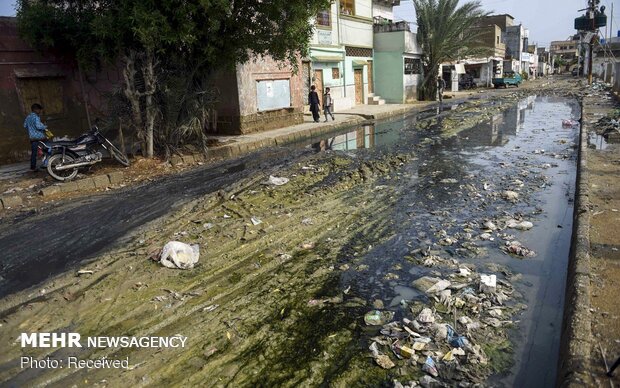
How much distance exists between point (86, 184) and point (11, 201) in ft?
4.68

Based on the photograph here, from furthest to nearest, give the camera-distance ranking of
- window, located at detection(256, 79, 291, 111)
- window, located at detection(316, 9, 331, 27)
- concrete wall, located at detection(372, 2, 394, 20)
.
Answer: concrete wall, located at detection(372, 2, 394, 20)
window, located at detection(316, 9, 331, 27)
window, located at detection(256, 79, 291, 111)

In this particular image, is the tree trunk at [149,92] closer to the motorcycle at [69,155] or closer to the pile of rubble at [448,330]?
the motorcycle at [69,155]

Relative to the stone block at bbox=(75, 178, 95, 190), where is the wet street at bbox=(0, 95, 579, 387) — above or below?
below

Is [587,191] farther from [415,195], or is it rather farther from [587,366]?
[587,366]

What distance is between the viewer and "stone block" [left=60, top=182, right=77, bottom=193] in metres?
8.55

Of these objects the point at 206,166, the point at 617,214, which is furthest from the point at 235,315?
the point at 206,166

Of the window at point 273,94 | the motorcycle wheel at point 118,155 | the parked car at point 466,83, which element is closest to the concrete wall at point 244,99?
A: the window at point 273,94

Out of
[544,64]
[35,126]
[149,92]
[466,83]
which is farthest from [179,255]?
[544,64]

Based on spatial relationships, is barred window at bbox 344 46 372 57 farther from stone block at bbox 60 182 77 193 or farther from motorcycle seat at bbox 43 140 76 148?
stone block at bbox 60 182 77 193

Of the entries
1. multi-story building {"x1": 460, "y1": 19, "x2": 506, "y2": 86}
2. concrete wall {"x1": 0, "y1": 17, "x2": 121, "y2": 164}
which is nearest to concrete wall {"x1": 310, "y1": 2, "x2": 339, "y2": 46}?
concrete wall {"x1": 0, "y1": 17, "x2": 121, "y2": 164}

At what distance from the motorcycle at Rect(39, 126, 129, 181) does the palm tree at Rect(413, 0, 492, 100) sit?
26689 millimetres

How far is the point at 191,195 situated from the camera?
7.77 m

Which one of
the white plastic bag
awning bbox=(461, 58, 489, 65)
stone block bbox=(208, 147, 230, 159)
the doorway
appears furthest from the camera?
awning bbox=(461, 58, 489, 65)

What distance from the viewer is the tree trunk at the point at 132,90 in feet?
33.5
